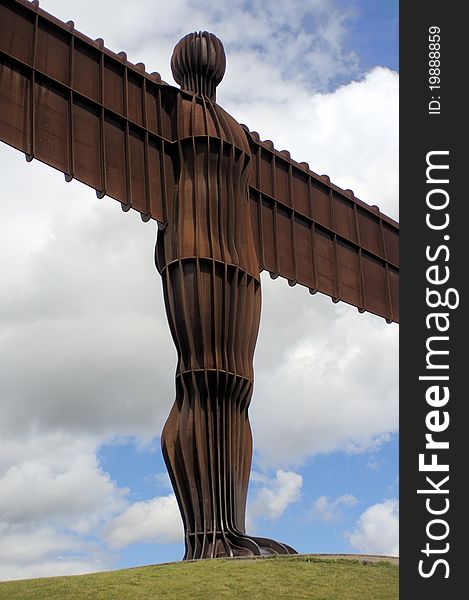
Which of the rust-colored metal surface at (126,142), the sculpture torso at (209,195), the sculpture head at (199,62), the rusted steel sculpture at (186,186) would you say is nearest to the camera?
the rusted steel sculpture at (186,186)

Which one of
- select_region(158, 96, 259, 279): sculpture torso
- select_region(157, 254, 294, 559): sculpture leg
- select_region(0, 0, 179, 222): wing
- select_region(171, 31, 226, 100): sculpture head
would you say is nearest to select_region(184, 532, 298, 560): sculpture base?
select_region(157, 254, 294, 559): sculpture leg

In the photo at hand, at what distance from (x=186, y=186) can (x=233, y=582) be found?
8.26 metres

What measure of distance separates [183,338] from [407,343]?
7.01 metres

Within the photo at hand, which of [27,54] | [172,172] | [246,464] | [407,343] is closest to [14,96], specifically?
[27,54]

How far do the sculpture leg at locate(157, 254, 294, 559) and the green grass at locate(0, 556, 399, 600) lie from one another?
1.54 metres

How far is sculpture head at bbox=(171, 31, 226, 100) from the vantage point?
20281 millimetres

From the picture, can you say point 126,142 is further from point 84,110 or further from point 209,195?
point 209,195

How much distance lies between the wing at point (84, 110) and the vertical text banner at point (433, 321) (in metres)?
7.08

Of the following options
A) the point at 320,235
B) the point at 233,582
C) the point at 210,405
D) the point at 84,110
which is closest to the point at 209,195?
the point at 84,110

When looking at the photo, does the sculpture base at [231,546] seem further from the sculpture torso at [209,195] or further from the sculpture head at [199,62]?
the sculpture head at [199,62]

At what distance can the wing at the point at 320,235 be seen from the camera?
21.6 meters

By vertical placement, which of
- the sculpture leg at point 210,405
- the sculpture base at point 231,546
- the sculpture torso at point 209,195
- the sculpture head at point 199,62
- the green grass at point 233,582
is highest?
the sculpture head at point 199,62

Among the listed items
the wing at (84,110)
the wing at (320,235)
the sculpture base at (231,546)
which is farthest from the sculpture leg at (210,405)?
the wing at (320,235)

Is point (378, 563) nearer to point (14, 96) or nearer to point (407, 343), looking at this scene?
point (407, 343)
